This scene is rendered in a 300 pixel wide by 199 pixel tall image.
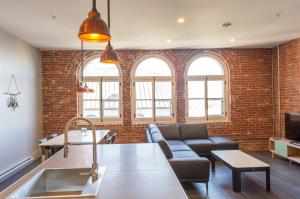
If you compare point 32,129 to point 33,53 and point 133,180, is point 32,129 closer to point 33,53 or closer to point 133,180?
point 33,53

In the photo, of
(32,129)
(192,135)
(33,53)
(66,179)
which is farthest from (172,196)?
(33,53)

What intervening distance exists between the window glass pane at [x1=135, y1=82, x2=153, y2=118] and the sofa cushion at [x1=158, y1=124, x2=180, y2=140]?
2.34 feet

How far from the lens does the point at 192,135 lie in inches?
247

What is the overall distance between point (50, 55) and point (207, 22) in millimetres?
4338

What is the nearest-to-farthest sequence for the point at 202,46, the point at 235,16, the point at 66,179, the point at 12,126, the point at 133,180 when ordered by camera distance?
the point at 133,180, the point at 66,179, the point at 235,16, the point at 12,126, the point at 202,46

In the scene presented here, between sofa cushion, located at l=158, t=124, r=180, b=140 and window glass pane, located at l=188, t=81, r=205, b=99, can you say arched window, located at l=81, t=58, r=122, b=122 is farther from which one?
window glass pane, located at l=188, t=81, r=205, b=99

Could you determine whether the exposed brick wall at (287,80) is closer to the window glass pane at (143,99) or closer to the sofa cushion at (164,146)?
the window glass pane at (143,99)

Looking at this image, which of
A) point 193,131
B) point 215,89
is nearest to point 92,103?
point 193,131

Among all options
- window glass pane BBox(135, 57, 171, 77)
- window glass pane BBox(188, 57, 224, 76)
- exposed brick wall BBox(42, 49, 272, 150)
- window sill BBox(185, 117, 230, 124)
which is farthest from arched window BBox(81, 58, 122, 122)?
window glass pane BBox(188, 57, 224, 76)

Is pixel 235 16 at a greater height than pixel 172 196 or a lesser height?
greater

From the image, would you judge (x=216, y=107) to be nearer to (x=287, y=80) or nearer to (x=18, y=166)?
(x=287, y=80)

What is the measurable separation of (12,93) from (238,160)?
4.59 meters

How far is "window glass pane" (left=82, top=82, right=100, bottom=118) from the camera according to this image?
22.1 feet

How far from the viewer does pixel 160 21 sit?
4.35m
